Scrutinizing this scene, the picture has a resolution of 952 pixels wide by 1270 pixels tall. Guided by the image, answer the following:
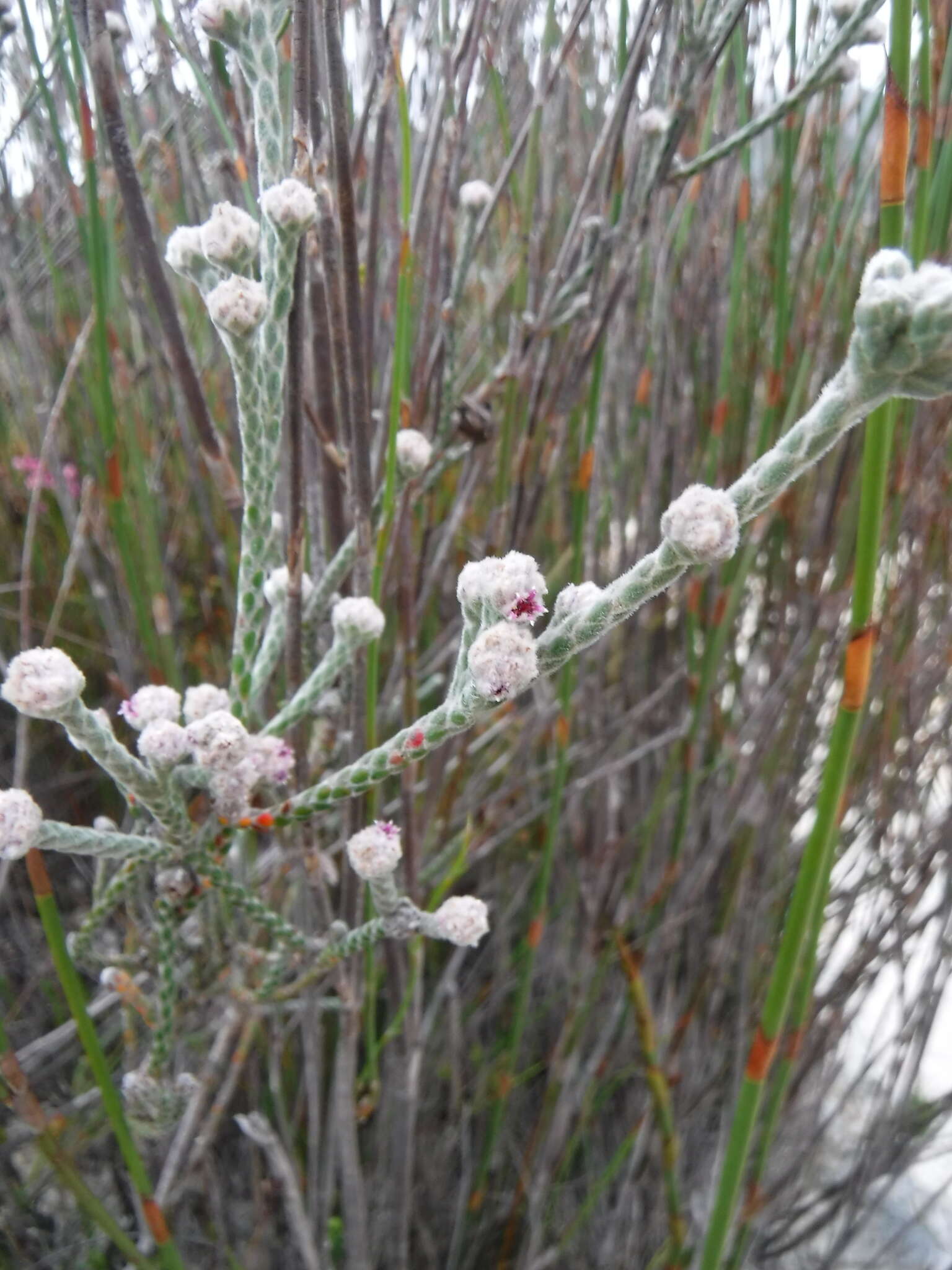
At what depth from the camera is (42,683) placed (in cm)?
35

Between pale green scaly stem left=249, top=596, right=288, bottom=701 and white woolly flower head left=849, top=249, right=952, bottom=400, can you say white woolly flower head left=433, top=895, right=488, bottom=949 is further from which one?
white woolly flower head left=849, top=249, right=952, bottom=400

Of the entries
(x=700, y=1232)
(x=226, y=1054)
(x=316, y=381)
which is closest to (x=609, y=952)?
(x=700, y=1232)

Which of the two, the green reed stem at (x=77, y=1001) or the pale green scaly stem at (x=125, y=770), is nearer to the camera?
the pale green scaly stem at (x=125, y=770)

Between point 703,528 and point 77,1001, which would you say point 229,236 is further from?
point 77,1001

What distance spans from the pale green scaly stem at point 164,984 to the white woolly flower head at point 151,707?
0.39 feet

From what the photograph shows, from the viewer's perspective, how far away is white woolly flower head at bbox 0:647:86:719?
35cm

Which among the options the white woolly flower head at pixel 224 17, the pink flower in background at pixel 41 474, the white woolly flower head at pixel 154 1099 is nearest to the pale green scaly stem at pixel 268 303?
the white woolly flower head at pixel 224 17

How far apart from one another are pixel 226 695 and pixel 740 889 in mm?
675

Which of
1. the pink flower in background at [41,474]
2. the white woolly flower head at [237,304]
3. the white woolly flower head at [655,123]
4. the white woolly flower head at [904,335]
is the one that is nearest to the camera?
the white woolly flower head at [904,335]

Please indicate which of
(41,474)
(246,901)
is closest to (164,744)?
(246,901)

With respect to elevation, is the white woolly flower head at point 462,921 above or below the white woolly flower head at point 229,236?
below

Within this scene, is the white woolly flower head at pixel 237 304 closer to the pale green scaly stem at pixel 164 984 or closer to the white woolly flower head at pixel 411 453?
the white woolly flower head at pixel 411 453

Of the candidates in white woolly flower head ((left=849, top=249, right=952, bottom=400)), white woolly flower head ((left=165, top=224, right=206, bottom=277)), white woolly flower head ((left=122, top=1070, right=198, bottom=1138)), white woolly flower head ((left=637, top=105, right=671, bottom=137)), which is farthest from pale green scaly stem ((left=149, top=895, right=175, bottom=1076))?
white woolly flower head ((left=637, top=105, right=671, bottom=137))

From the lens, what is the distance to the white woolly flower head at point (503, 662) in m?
0.31
